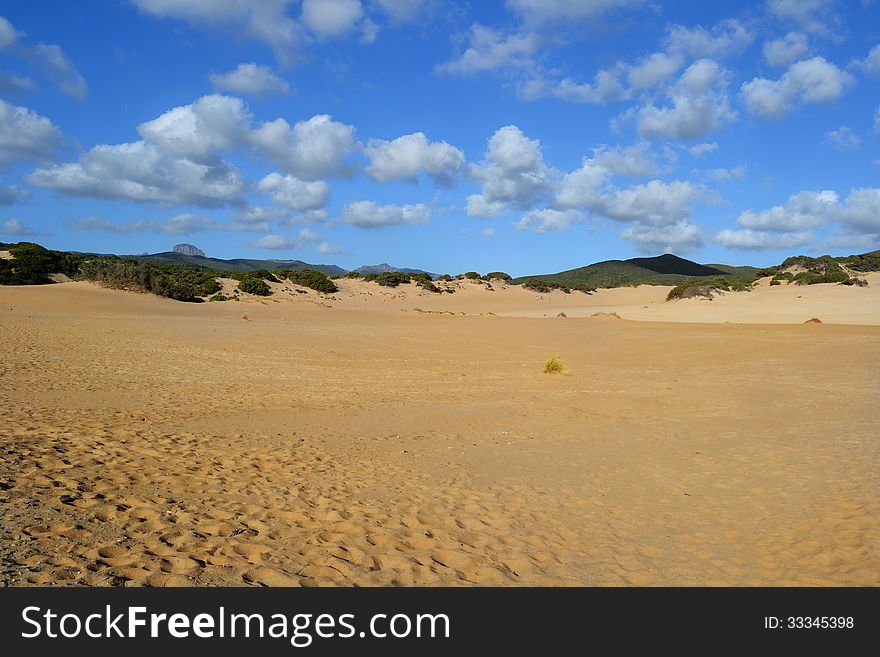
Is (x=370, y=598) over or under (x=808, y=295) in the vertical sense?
under

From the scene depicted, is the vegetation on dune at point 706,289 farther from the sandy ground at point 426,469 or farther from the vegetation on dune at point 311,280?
the sandy ground at point 426,469

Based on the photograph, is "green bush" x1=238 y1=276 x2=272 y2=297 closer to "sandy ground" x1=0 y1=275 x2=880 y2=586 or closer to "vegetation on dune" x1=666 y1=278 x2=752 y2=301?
"sandy ground" x1=0 y1=275 x2=880 y2=586

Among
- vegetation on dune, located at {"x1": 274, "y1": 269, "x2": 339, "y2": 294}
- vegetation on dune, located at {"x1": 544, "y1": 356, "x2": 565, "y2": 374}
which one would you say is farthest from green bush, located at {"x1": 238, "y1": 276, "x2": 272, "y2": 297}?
vegetation on dune, located at {"x1": 544, "y1": 356, "x2": 565, "y2": 374}

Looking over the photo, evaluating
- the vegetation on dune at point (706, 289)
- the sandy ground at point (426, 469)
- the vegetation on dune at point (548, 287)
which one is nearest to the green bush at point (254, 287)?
the sandy ground at point (426, 469)

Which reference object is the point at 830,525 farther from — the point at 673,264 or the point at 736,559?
the point at 673,264

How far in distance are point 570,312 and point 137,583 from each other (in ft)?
147

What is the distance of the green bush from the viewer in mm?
44969

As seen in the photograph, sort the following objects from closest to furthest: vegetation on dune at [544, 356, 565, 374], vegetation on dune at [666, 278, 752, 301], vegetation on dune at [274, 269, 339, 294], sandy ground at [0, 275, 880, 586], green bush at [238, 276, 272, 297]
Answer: sandy ground at [0, 275, 880, 586], vegetation on dune at [544, 356, 565, 374], green bush at [238, 276, 272, 297], vegetation on dune at [666, 278, 752, 301], vegetation on dune at [274, 269, 339, 294]

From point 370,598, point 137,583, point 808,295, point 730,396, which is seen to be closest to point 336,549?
point 370,598

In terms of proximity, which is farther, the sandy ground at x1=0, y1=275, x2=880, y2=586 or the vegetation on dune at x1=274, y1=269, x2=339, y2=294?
the vegetation on dune at x1=274, y1=269, x2=339, y2=294

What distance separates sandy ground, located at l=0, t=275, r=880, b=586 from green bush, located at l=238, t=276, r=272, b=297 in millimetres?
27060

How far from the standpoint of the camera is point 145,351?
16.4m

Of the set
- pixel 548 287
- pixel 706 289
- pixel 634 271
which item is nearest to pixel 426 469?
pixel 706 289

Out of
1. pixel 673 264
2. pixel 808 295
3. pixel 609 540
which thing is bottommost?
pixel 609 540
